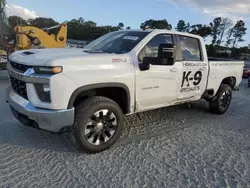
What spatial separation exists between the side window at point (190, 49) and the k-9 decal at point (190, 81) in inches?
12.0

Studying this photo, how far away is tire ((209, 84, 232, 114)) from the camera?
6.10 meters

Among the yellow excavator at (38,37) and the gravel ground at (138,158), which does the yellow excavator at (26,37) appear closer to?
the yellow excavator at (38,37)

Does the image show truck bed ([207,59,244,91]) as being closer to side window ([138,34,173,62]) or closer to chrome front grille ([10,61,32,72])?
side window ([138,34,173,62])

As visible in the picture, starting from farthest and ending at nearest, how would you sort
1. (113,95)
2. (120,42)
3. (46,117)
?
(120,42) < (113,95) < (46,117)

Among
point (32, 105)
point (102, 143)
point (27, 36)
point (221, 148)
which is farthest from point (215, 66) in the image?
point (27, 36)

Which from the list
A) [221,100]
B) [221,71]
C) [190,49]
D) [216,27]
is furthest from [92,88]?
[216,27]

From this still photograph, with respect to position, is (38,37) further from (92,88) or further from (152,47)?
(92,88)

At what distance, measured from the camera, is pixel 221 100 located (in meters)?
6.24

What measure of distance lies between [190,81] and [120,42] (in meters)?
1.65

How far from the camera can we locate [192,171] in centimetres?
337

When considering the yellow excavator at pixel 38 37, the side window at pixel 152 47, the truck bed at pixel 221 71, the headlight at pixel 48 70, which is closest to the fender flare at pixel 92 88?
the headlight at pixel 48 70

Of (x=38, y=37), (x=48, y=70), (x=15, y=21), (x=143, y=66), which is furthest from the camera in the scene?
(x=38, y=37)

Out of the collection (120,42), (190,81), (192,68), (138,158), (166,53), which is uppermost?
(120,42)

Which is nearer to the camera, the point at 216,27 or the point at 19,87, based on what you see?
the point at 19,87
